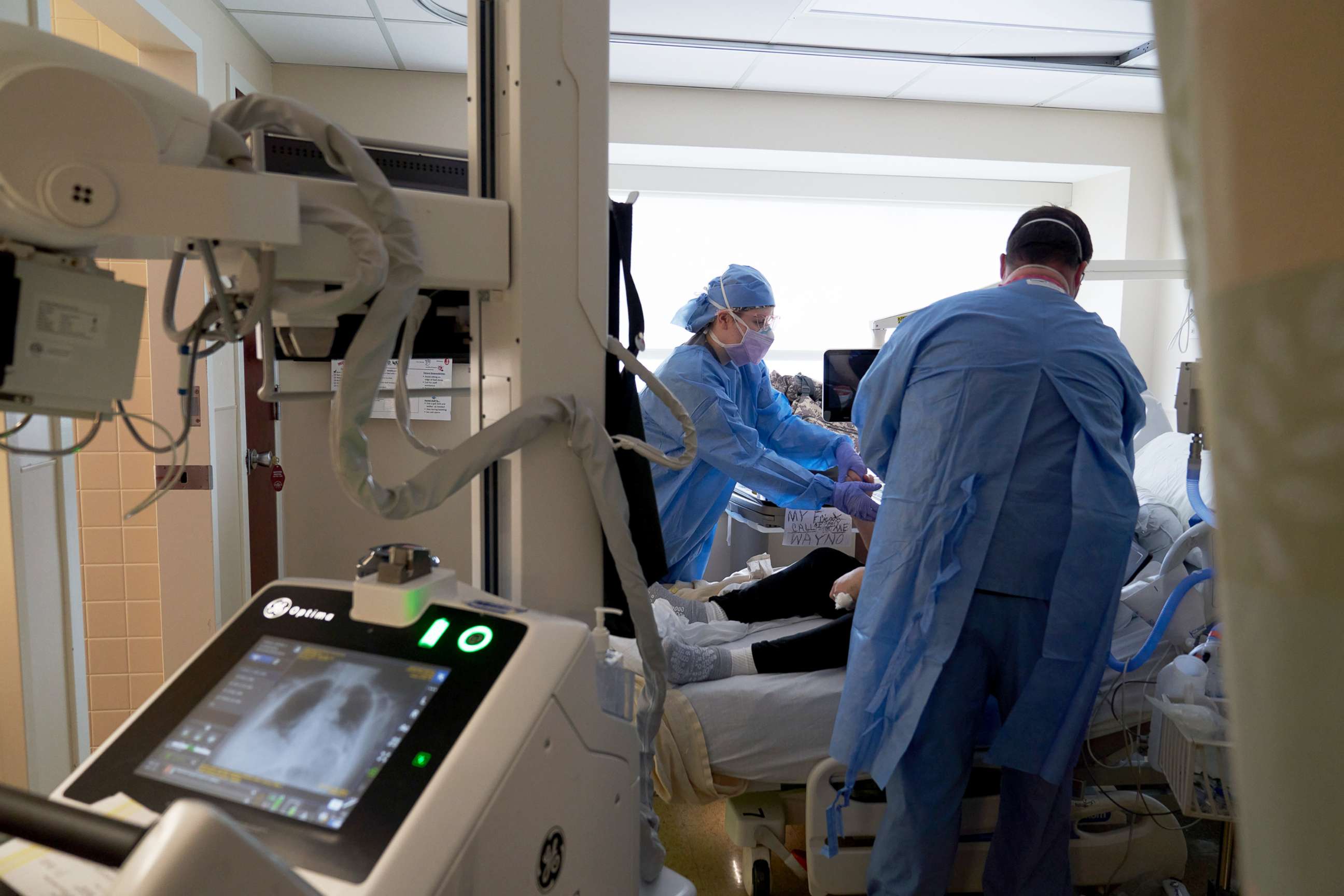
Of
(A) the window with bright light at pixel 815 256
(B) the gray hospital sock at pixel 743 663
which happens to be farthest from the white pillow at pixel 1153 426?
(B) the gray hospital sock at pixel 743 663

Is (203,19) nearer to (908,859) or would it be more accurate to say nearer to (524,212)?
(524,212)

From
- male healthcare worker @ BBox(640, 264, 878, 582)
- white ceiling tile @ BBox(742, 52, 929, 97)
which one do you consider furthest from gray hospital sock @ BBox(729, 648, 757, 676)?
white ceiling tile @ BBox(742, 52, 929, 97)

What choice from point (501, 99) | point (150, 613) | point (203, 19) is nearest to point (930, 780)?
point (501, 99)

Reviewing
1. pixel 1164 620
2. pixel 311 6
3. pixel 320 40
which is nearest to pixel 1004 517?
pixel 1164 620

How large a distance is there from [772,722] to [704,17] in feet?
9.28

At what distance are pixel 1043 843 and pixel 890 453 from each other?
0.93 m

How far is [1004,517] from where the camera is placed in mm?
1806

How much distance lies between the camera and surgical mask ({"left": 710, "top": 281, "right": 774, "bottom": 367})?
3123mm

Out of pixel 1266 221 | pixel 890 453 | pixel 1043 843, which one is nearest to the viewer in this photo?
pixel 1266 221

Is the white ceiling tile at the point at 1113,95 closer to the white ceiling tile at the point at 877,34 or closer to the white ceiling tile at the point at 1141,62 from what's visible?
the white ceiling tile at the point at 1141,62

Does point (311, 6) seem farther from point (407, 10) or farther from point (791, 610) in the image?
point (791, 610)

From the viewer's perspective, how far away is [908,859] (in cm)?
189

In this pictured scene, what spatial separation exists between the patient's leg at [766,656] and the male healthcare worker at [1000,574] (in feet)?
1.13

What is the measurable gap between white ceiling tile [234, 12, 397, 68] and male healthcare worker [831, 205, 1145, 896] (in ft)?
9.55
